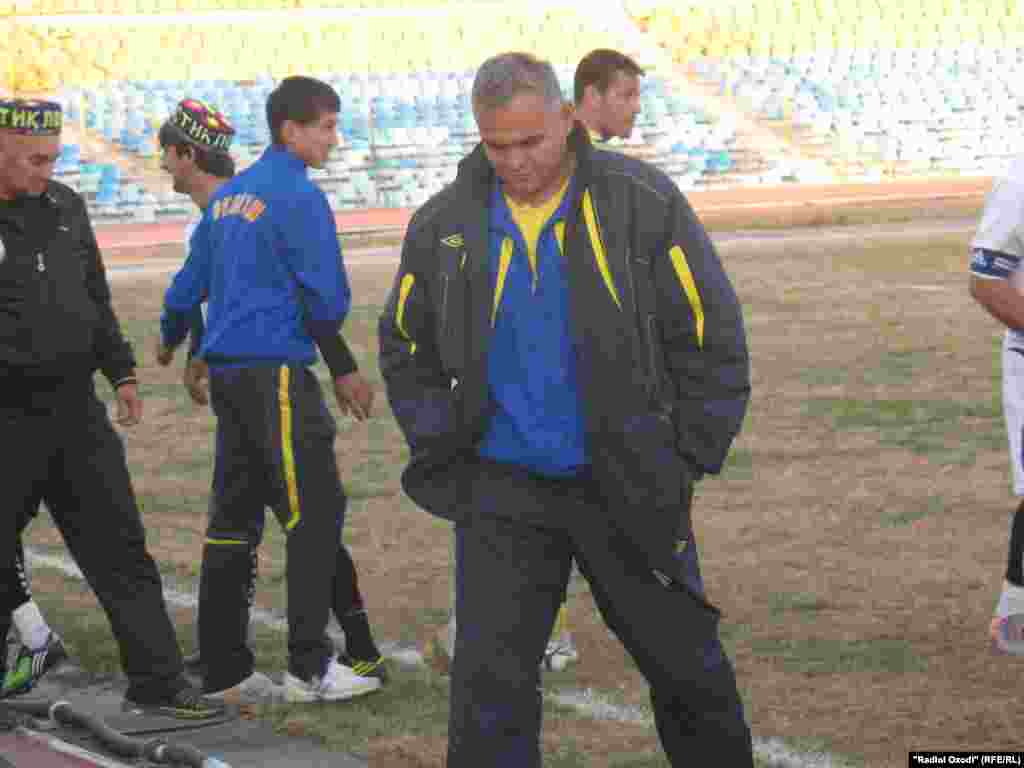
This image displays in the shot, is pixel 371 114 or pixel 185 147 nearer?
pixel 185 147

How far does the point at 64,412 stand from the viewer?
5.34 metres

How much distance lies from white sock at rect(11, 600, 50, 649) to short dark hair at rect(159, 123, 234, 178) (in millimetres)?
1646

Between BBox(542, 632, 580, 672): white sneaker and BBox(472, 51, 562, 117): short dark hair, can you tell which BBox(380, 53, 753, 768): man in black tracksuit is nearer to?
BBox(472, 51, 562, 117): short dark hair

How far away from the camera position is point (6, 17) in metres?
40.4

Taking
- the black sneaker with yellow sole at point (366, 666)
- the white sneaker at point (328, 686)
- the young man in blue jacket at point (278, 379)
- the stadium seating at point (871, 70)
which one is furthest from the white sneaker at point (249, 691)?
the stadium seating at point (871, 70)

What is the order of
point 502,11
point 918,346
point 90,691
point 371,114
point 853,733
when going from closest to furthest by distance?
point 853,733 → point 90,691 → point 918,346 → point 371,114 → point 502,11

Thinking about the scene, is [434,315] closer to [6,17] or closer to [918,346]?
[918,346]

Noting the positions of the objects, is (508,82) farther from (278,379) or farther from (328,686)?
(328,686)

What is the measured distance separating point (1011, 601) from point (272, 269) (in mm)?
2589

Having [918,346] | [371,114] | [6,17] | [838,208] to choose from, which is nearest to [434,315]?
[918,346]

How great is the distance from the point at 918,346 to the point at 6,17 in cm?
3165

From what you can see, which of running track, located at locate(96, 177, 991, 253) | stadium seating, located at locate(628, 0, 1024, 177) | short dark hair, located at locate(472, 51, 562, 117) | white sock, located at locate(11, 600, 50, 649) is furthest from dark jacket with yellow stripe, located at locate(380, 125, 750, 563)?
stadium seating, located at locate(628, 0, 1024, 177)

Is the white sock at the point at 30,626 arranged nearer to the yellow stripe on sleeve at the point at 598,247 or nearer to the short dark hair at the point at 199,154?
the short dark hair at the point at 199,154

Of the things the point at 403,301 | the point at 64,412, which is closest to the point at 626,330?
the point at 403,301
